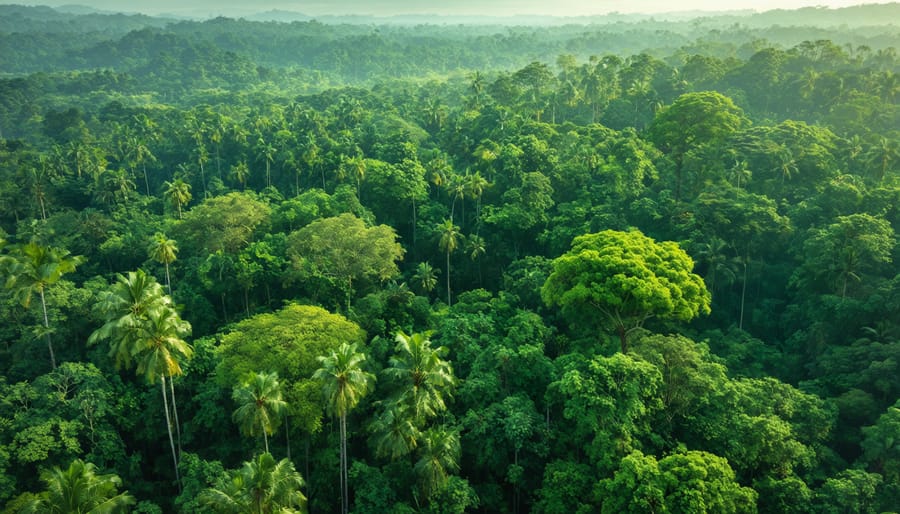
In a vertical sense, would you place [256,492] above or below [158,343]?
below

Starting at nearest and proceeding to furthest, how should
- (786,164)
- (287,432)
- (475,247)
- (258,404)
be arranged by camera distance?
(258,404) → (287,432) → (475,247) → (786,164)

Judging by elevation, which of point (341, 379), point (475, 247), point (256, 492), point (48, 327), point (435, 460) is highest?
point (341, 379)

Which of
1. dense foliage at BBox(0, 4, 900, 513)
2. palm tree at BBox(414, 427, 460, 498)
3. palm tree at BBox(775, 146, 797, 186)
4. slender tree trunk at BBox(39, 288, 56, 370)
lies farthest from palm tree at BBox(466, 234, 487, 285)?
slender tree trunk at BBox(39, 288, 56, 370)

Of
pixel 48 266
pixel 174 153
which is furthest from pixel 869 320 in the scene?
pixel 174 153

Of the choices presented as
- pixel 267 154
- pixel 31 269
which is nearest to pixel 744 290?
pixel 31 269

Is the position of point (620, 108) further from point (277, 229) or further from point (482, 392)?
point (482, 392)

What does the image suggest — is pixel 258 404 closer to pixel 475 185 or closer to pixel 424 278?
pixel 424 278

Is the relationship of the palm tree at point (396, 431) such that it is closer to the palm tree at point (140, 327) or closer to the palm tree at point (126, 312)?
the palm tree at point (140, 327)
